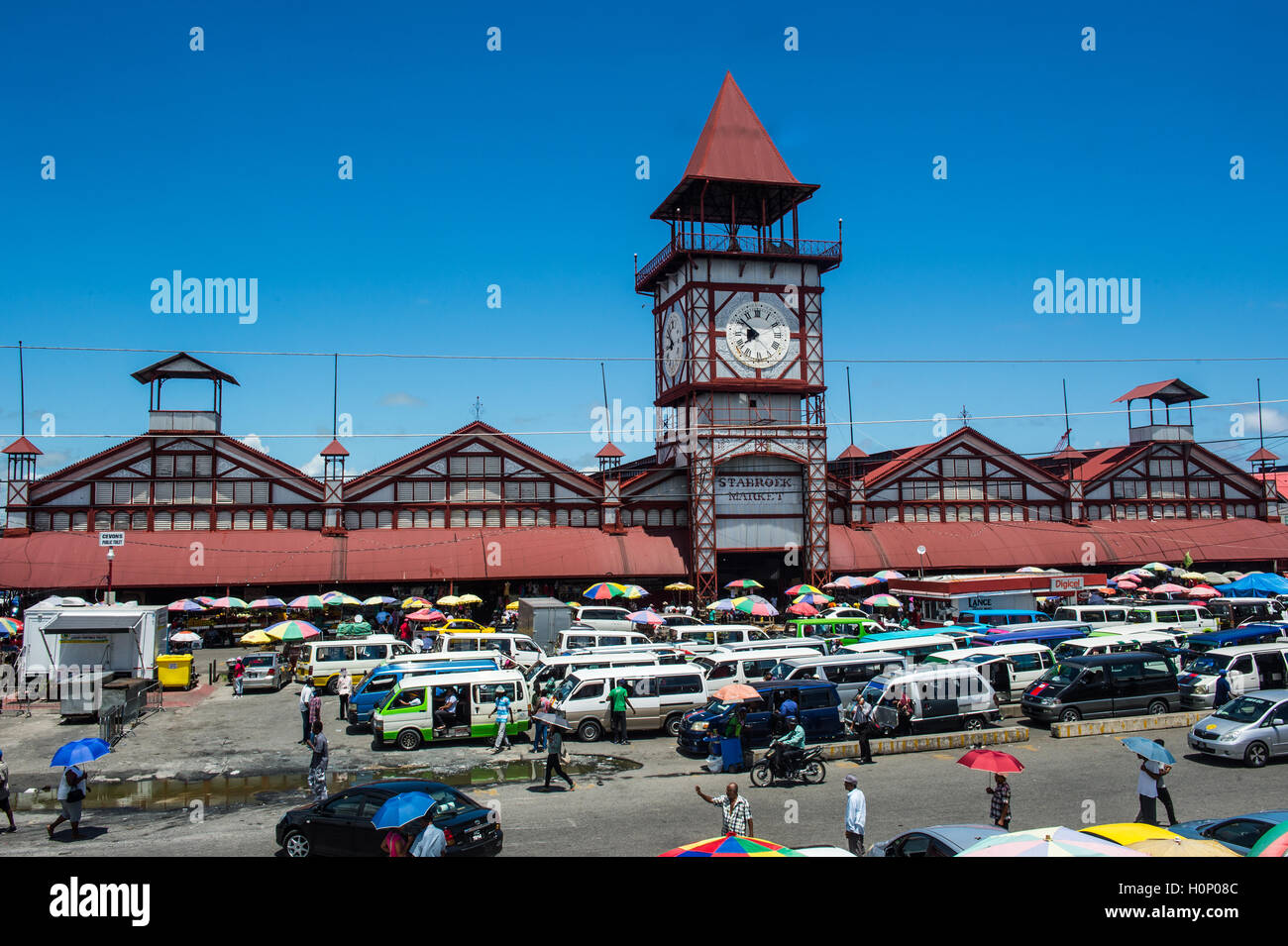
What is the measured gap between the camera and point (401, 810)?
43.0 ft

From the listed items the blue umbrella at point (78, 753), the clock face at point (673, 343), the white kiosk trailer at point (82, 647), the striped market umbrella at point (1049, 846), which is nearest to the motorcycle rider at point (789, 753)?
the striped market umbrella at point (1049, 846)

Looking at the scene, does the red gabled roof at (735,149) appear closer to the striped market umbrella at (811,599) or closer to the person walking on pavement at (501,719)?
the striped market umbrella at (811,599)

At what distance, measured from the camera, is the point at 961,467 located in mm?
57906

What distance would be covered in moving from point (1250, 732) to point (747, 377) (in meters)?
34.4

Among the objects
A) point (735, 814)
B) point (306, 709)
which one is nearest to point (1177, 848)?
point (735, 814)

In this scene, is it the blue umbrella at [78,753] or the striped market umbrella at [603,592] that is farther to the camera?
the striped market umbrella at [603,592]

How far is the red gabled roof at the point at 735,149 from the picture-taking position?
52688 millimetres

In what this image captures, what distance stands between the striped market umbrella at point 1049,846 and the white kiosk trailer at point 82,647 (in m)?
29.0

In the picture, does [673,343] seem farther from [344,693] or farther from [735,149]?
[344,693]

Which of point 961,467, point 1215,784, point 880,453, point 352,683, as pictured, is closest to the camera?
point 1215,784

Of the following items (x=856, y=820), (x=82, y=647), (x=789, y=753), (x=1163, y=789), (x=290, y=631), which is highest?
(x=290, y=631)
